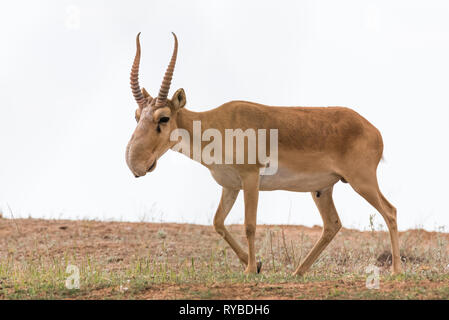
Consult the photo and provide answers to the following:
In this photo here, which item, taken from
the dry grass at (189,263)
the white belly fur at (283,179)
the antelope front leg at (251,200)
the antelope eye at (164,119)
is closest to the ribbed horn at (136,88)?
the antelope eye at (164,119)

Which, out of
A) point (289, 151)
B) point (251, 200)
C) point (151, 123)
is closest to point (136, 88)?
point (151, 123)

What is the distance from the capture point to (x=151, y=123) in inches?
311

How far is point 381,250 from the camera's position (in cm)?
1317

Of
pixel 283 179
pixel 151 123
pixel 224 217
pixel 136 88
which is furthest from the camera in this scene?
pixel 224 217

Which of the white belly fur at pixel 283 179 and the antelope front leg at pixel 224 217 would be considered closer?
the white belly fur at pixel 283 179

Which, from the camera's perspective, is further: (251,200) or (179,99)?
(179,99)

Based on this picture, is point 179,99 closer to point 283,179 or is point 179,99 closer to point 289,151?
point 289,151

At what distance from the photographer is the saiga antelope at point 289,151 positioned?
8.04 m

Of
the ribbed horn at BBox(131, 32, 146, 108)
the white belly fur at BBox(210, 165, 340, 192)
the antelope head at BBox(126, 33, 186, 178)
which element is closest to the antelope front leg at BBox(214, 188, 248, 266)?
the white belly fur at BBox(210, 165, 340, 192)

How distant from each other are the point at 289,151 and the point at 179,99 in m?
1.61

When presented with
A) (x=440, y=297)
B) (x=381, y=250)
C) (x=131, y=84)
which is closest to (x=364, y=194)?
(x=440, y=297)

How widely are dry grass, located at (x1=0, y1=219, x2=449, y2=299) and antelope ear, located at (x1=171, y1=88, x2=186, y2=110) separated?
209cm

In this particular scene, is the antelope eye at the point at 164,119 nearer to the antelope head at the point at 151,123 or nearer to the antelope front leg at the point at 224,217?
the antelope head at the point at 151,123
